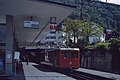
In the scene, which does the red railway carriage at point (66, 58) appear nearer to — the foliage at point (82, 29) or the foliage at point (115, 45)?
the foliage at point (115, 45)

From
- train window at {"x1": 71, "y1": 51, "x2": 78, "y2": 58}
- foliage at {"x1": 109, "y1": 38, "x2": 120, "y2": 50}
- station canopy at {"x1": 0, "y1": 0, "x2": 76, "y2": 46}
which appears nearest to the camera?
station canopy at {"x1": 0, "y1": 0, "x2": 76, "y2": 46}

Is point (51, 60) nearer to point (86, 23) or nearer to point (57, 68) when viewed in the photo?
point (57, 68)

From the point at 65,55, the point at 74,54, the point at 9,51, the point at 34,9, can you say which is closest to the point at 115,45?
the point at 74,54

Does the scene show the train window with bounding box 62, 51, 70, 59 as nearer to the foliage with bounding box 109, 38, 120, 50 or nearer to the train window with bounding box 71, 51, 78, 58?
the train window with bounding box 71, 51, 78, 58

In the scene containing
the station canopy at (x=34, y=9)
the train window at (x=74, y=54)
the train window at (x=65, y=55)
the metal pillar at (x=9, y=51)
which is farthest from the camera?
the train window at (x=74, y=54)

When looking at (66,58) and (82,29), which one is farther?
(82,29)

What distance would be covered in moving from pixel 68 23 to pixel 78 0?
28493 mm

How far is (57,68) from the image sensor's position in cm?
3167

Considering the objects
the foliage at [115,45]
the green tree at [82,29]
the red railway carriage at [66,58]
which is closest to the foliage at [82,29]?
the green tree at [82,29]

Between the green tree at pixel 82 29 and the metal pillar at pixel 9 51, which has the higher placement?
the green tree at pixel 82 29

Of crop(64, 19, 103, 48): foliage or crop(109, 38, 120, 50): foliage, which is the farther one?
crop(64, 19, 103, 48): foliage

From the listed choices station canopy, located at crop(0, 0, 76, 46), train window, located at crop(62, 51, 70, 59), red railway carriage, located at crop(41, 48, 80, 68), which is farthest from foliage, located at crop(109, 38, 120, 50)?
station canopy, located at crop(0, 0, 76, 46)

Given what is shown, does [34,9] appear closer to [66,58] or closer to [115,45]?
[66,58]

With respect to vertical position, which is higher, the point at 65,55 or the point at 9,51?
the point at 9,51
